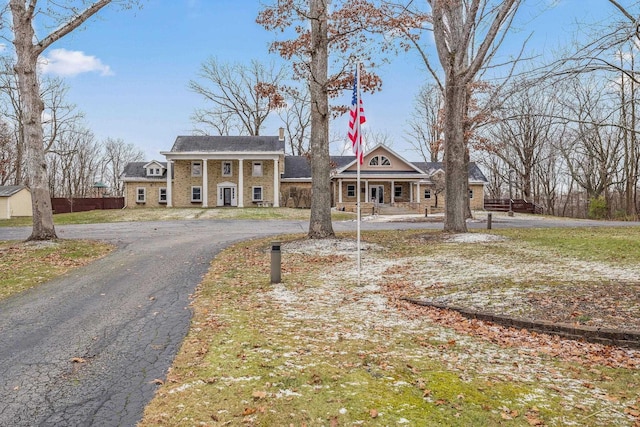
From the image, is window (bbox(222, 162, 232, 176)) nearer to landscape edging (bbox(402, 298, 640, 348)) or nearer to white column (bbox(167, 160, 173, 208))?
white column (bbox(167, 160, 173, 208))

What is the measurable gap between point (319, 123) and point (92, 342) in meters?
9.67

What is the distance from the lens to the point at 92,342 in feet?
16.6

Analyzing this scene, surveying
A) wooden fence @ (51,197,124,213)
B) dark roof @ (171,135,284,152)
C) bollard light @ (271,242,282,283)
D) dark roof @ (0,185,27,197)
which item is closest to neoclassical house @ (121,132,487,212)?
dark roof @ (171,135,284,152)

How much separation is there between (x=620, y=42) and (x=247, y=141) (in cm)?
3649

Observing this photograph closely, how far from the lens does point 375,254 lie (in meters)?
11.9

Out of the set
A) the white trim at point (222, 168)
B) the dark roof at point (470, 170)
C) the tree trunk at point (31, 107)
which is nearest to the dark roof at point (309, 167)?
the dark roof at point (470, 170)

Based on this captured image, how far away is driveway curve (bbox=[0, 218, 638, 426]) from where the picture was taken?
3545 millimetres

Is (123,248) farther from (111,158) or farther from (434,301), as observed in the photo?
(111,158)

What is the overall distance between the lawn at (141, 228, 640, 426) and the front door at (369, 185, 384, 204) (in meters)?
31.5

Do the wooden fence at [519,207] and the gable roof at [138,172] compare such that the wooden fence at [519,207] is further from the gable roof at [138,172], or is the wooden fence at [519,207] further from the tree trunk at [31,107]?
the tree trunk at [31,107]

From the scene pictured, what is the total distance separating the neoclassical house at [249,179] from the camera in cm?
3794

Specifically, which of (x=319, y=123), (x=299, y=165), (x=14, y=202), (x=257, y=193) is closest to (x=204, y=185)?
(x=257, y=193)

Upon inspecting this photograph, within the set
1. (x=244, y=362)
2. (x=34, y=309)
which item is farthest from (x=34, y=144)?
(x=244, y=362)

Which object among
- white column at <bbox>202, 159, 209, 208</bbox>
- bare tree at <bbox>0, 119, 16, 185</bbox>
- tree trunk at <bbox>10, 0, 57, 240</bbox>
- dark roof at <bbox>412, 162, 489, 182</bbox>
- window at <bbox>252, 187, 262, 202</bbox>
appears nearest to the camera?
tree trunk at <bbox>10, 0, 57, 240</bbox>
